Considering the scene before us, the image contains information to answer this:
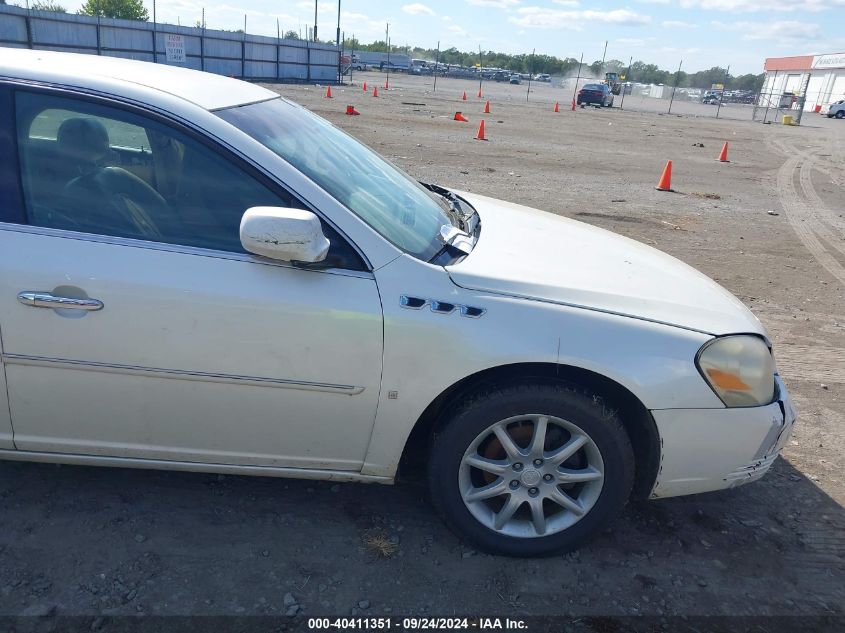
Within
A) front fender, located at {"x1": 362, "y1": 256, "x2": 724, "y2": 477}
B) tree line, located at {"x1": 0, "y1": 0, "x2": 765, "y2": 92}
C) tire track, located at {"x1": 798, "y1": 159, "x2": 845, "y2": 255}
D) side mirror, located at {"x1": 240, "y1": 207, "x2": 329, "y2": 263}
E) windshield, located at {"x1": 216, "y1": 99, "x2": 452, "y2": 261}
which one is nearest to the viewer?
side mirror, located at {"x1": 240, "y1": 207, "x2": 329, "y2": 263}

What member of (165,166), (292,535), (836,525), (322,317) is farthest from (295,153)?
(836,525)

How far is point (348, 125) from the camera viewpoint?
1912 centimetres

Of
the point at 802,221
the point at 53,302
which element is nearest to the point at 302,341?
the point at 53,302

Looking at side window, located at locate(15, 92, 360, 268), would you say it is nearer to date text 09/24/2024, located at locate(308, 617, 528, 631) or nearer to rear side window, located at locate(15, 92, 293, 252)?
rear side window, located at locate(15, 92, 293, 252)

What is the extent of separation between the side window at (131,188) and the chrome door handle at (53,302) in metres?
0.27

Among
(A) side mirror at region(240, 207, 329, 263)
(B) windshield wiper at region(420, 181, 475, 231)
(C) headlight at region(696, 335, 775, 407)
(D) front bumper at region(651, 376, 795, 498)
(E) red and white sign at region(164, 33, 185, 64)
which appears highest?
(E) red and white sign at region(164, 33, 185, 64)

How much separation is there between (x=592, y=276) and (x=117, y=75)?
2109 mm

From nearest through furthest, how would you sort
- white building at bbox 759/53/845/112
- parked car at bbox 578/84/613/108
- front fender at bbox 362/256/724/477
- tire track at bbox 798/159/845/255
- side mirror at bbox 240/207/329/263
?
1. side mirror at bbox 240/207/329/263
2. front fender at bbox 362/256/724/477
3. tire track at bbox 798/159/845/255
4. parked car at bbox 578/84/613/108
5. white building at bbox 759/53/845/112

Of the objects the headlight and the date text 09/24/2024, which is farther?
the headlight

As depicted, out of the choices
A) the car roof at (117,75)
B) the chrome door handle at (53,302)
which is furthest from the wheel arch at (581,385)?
the car roof at (117,75)

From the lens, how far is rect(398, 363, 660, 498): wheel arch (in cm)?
261

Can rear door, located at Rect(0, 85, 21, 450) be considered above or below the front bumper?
above

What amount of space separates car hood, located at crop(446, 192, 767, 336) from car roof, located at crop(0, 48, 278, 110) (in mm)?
1259

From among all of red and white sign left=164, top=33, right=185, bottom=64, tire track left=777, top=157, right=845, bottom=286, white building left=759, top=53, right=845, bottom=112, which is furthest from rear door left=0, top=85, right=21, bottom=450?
white building left=759, top=53, right=845, bottom=112
